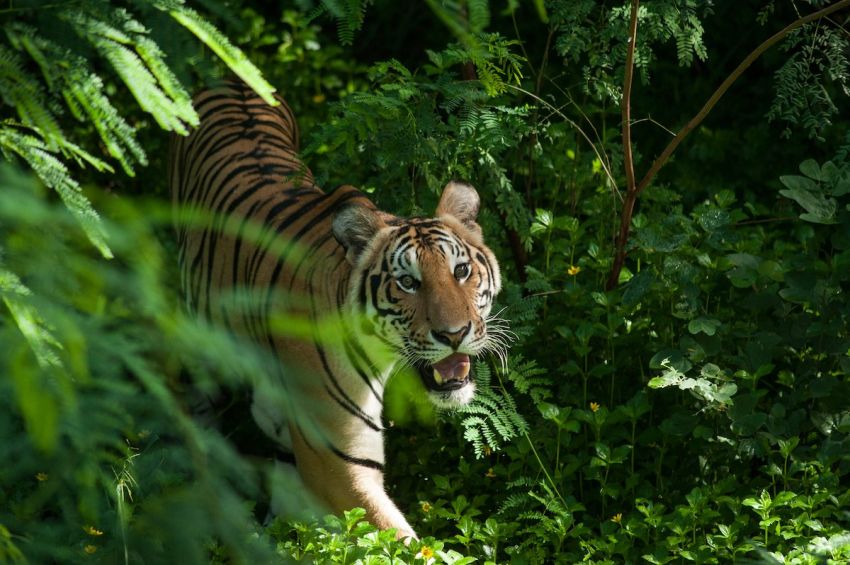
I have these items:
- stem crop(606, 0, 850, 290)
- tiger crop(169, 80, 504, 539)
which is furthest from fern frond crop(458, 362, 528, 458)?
stem crop(606, 0, 850, 290)

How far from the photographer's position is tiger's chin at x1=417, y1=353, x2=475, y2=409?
10.9 ft

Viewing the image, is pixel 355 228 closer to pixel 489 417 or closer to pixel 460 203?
pixel 460 203

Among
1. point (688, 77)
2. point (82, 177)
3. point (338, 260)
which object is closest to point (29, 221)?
point (338, 260)

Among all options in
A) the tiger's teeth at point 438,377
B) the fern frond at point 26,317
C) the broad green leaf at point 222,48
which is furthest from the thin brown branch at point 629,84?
the fern frond at point 26,317

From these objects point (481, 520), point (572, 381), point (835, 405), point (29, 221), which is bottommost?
point (481, 520)

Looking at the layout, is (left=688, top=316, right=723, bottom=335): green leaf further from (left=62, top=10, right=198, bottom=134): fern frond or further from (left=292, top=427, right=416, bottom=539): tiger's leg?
(left=62, top=10, right=198, bottom=134): fern frond

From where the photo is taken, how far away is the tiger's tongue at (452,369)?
336 centimetres

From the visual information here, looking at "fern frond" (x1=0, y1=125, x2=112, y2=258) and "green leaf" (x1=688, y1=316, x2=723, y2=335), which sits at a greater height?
"fern frond" (x1=0, y1=125, x2=112, y2=258)

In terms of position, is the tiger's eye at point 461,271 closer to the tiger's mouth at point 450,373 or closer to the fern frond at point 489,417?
the tiger's mouth at point 450,373

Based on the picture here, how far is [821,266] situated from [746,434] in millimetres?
563

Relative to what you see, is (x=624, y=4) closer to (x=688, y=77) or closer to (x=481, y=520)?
(x=481, y=520)

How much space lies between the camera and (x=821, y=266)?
353 centimetres

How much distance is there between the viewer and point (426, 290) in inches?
133

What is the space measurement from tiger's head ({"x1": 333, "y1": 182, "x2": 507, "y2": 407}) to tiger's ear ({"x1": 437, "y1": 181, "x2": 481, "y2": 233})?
0.11 ft
